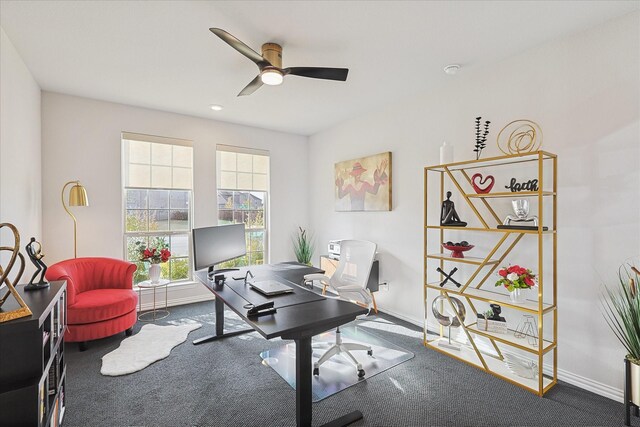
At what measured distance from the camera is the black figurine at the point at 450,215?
2898 millimetres

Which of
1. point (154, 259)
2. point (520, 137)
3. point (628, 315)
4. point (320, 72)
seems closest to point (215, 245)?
point (154, 259)

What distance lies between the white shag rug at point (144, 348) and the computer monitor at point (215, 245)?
891mm

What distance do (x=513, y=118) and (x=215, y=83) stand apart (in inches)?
116

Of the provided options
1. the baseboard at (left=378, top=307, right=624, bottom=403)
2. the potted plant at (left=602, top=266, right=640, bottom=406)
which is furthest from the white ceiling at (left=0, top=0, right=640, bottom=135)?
the baseboard at (left=378, top=307, right=624, bottom=403)

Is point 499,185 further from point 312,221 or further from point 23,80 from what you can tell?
point 23,80

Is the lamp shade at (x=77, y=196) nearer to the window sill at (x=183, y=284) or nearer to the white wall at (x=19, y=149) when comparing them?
the white wall at (x=19, y=149)

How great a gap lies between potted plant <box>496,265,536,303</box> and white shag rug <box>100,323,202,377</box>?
307 cm

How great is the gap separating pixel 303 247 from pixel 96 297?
2.84 metres

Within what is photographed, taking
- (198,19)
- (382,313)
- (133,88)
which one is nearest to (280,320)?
(198,19)

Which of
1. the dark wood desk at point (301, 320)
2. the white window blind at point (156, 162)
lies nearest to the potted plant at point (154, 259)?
the white window blind at point (156, 162)

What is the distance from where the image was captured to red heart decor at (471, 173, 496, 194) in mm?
2697

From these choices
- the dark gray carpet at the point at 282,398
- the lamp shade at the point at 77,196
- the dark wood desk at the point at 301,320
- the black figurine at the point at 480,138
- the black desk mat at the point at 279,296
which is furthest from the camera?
the lamp shade at the point at 77,196

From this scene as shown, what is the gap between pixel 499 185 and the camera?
282cm

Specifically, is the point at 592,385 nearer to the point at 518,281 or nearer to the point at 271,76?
the point at 518,281
